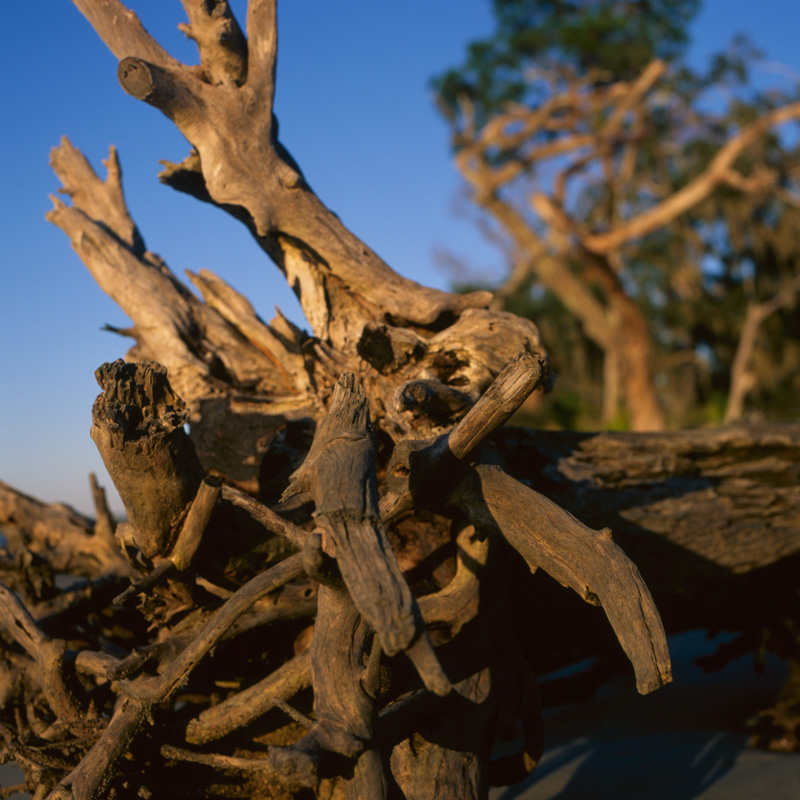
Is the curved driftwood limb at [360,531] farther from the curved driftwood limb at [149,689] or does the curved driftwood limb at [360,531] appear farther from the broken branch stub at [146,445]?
the broken branch stub at [146,445]

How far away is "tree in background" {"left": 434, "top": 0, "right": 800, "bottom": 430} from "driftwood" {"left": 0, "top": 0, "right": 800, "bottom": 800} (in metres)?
12.3

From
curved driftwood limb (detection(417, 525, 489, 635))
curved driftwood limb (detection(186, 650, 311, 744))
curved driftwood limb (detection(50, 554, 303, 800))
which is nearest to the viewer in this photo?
curved driftwood limb (detection(50, 554, 303, 800))

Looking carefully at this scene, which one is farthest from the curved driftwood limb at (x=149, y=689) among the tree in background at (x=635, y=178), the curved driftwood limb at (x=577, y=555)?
the tree in background at (x=635, y=178)

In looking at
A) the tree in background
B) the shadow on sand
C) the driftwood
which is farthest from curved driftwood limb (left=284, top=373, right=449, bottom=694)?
the tree in background

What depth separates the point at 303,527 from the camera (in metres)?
3.15

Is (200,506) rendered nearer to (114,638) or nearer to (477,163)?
(114,638)

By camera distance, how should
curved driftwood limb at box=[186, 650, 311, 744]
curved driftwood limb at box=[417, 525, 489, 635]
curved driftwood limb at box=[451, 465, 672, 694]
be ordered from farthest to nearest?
curved driftwood limb at box=[417, 525, 489, 635]
curved driftwood limb at box=[186, 650, 311, 744]
curved driftwood limb at box=[451, 465, 672, 694]

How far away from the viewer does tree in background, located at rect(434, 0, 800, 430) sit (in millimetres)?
18250

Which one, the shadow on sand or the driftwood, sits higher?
the driftwood

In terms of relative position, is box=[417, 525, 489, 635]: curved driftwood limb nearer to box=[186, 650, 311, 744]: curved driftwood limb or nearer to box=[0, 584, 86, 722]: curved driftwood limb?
box=[186, 650, 311, 744]: curved driftwood limb

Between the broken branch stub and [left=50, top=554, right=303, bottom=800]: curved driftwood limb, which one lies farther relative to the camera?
the broken branch stub

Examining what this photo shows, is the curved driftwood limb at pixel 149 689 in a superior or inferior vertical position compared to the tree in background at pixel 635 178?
inferior

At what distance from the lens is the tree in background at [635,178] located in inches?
719

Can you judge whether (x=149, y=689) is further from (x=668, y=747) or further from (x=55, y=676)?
(x=668, y=747)
